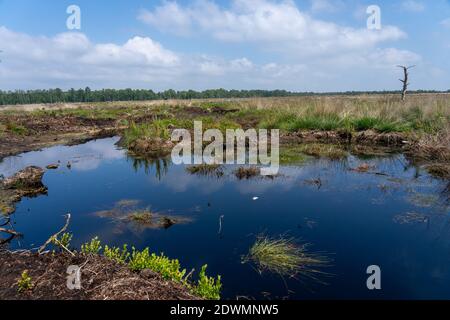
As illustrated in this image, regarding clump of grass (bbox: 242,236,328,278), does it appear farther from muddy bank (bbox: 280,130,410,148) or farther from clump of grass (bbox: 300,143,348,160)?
muddy bank (bbox: 280,130,410,148)

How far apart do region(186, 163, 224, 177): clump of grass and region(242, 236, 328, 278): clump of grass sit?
4221 mm

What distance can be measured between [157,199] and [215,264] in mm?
3040

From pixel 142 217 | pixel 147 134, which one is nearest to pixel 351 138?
pixel 147 134

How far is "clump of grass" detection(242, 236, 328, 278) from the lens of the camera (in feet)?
13.6

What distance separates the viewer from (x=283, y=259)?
4.35 meters

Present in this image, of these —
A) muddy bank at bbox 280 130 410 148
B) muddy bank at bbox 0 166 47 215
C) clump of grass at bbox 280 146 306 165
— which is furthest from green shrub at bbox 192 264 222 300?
muddy bank at bbox 280 130 410 148

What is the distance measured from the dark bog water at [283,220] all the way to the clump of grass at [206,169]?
326 mm

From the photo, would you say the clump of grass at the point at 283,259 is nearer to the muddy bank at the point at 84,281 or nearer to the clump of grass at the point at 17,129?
the muddy bank at the point at 84,281

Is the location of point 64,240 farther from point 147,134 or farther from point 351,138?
point 351,138

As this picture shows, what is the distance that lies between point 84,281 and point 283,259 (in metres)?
2.38

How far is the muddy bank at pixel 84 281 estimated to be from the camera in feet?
9.85
